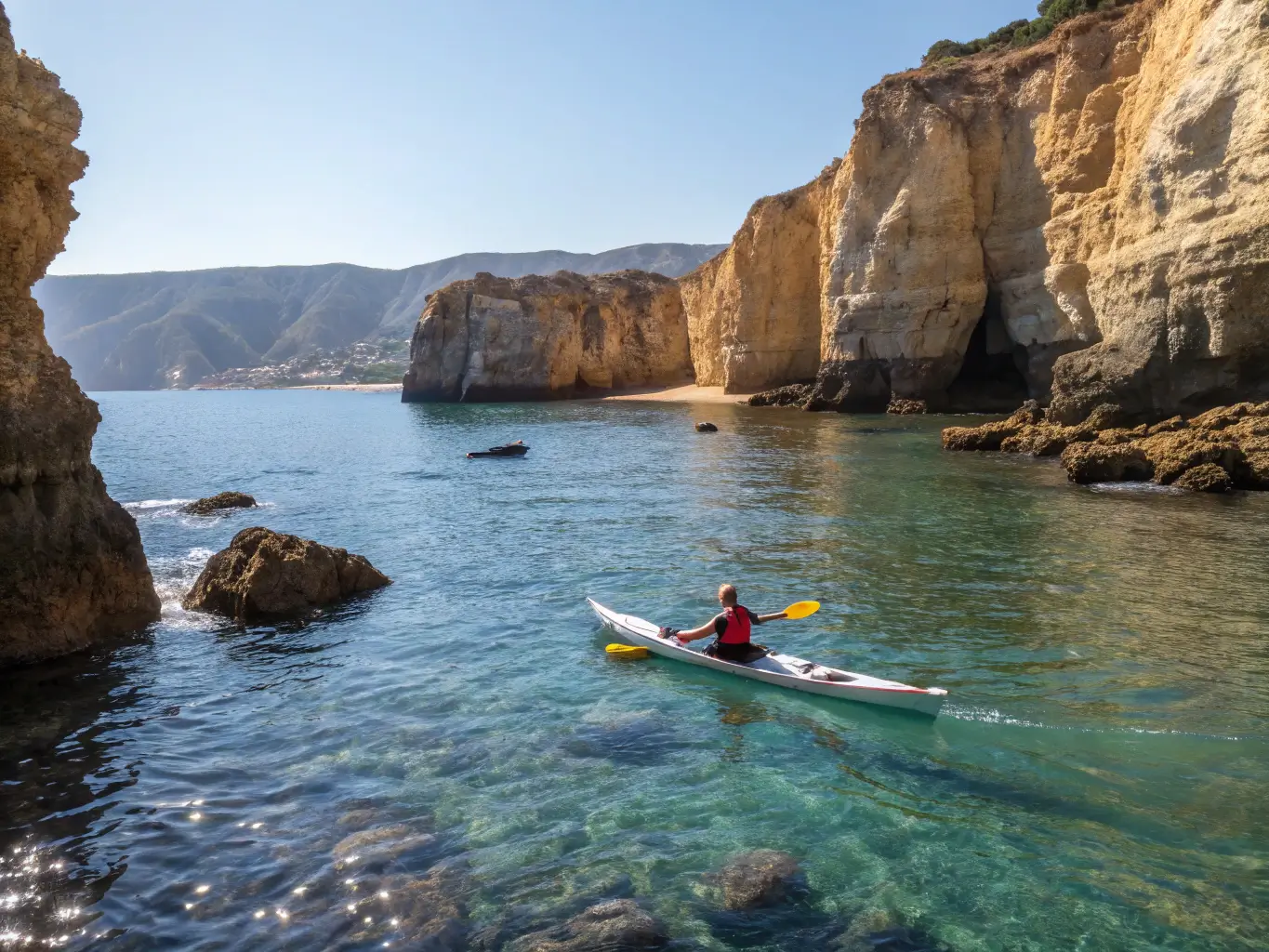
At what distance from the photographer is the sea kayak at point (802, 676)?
10.0 meters

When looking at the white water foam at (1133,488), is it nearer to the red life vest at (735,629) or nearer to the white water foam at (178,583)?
the red life vest at (735,629)

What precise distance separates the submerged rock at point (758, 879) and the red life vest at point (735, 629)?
438 cm

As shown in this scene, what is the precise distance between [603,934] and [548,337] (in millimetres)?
76840

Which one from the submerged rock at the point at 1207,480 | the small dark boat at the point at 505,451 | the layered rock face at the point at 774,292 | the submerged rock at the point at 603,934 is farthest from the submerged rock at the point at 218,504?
the layered rock face at the point at 774,292

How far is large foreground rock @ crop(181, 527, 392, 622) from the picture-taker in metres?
14.7

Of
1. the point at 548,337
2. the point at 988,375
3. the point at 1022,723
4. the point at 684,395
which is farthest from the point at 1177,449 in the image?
the point at 548,337

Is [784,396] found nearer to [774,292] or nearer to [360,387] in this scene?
[774,292]

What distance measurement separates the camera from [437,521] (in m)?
23.7

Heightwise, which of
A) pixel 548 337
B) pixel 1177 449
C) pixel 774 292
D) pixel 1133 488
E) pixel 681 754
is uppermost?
pixel 774 292

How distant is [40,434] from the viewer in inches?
486

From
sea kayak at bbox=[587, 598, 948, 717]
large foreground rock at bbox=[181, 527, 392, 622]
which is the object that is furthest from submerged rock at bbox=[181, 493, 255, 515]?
sea kayak at bbox=[587, 598, 948, 717]

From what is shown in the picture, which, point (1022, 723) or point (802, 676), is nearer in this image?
point (1022, 723)

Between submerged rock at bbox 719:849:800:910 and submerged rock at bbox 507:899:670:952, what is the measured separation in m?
0.66

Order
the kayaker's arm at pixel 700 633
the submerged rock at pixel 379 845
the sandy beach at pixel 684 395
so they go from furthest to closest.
Result: the sandy beach at pixel 684 395 < the kayaker's arm at pixel 700 633 < the submerged rock at pixel 379 845
